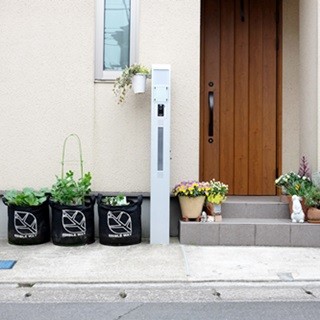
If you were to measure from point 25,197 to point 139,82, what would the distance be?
195cm

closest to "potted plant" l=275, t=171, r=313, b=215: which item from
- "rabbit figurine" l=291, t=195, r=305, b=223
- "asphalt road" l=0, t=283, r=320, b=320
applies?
"rabbit figurine" l=291, t=195, r=305, b=223

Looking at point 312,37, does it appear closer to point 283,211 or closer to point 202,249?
point 283,211

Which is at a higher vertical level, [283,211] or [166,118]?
[166,118]

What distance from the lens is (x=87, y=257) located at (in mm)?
5160

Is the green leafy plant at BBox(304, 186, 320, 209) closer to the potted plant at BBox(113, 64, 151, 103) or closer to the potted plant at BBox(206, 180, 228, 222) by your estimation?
the potted plant at BBox(206, 180, 228, 222)

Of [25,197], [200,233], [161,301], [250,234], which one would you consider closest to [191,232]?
[200,233]

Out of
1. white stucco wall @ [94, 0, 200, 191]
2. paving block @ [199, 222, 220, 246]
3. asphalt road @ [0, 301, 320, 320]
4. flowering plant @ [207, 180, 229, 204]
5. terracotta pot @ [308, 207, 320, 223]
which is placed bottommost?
asphalt road @ [0, 301, 320, 320]

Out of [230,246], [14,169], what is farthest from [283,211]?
[14,169]

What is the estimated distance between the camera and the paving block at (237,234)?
5.74 m

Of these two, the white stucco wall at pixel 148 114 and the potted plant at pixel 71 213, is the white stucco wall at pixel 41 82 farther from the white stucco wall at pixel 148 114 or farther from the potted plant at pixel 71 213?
the potted plant at pixel 71 213

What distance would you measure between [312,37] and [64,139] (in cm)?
346

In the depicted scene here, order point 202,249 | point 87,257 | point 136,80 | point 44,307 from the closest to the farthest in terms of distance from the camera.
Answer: point 44,307 < point 87,257 < point 202,249 < point 136,80

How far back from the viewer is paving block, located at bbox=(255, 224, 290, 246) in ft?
18.8

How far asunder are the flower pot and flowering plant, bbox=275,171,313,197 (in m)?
1.12
